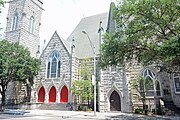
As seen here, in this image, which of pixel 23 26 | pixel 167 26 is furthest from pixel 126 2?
pixel 23 26

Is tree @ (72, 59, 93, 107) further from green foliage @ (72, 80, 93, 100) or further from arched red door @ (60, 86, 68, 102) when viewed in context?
arched red door @ (60, 86, 68, 102)

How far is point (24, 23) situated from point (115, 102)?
85.6ft

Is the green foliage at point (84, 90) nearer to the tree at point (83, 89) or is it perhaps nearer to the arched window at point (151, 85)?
the tree at point (83, 89)

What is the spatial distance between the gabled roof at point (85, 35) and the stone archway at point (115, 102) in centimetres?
805

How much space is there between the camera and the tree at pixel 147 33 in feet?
38.2

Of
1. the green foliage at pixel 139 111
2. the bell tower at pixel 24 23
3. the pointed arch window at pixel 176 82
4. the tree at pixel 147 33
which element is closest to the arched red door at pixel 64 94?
the green foliage at pixel 139 111

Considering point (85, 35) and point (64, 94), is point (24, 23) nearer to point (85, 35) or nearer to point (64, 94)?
point (85, 35)

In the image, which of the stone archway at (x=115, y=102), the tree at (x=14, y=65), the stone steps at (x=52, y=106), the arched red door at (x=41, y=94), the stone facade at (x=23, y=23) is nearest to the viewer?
the stone archway at (x=115, y=102)

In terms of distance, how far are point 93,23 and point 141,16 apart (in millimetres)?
22885

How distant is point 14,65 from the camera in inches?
1003

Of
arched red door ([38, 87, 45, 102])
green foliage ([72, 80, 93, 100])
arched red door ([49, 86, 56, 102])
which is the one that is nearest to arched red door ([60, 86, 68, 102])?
arched red door ([49, 86, 56, 102])

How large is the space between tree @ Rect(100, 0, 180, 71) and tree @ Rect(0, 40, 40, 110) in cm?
1559

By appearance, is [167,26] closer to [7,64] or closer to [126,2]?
[126,2]

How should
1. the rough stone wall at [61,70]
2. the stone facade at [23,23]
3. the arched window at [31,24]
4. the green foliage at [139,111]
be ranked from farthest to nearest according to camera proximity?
1. the arched window at [31,24]
2. the stone facade at [23,23]
3. the rough stone wall at [61,70]
4. the green foliage at [139,111]
